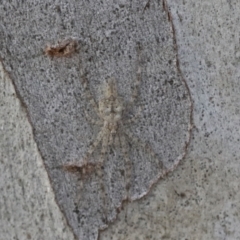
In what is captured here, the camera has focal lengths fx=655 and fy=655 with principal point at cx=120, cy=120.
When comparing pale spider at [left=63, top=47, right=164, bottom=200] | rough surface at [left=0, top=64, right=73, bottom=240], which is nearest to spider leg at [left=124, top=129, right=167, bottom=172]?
pale spider at [left=63, top=47, right=164, bottom=200]

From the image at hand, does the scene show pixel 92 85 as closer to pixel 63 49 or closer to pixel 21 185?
pixel 63 49

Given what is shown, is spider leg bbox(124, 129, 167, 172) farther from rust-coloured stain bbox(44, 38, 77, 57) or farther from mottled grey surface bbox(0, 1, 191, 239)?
rust-coloured stain bbox(44, 38, 77, 57)

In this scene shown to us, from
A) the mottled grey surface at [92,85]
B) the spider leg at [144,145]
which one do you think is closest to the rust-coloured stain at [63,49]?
the mottled grey surface at [92,85]

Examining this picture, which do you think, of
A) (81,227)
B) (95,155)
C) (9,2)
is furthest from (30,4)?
(81,227)

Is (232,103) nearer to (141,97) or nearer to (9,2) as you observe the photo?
(141,97)

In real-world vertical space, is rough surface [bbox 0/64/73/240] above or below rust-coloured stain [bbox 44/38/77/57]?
below
